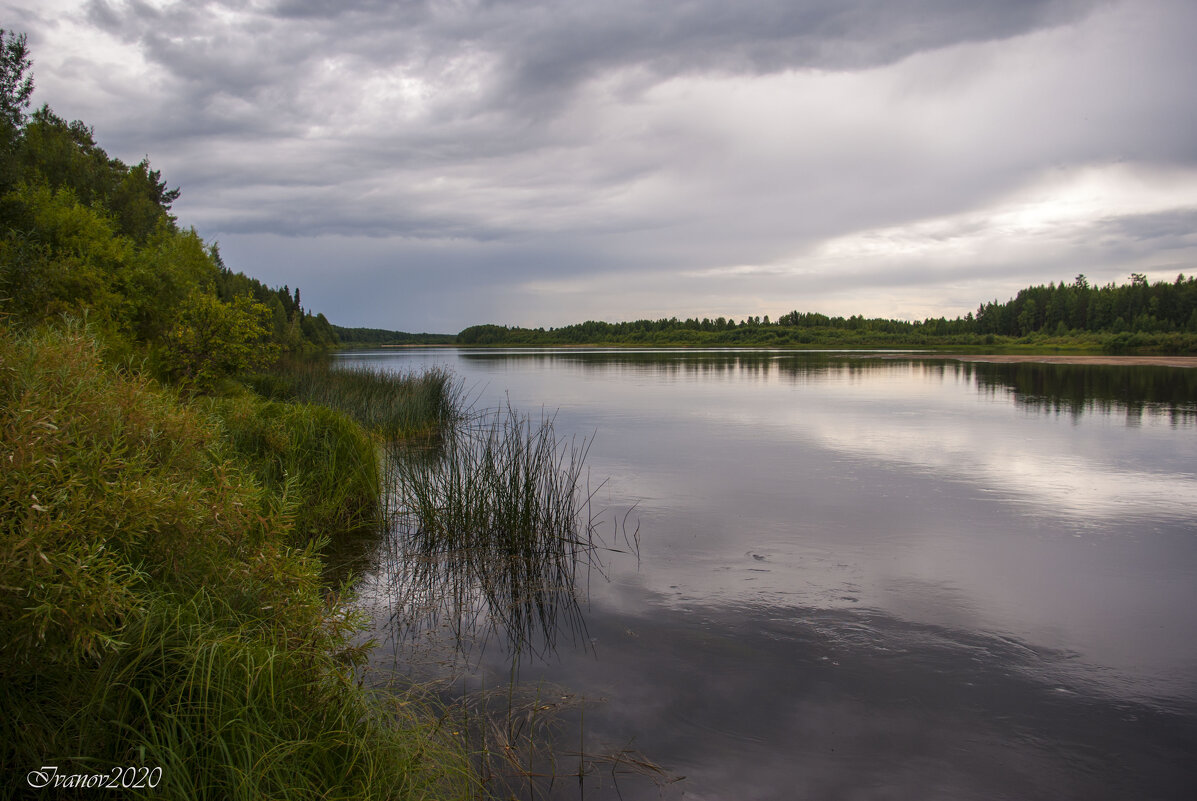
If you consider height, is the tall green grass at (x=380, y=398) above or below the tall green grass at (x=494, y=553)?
above

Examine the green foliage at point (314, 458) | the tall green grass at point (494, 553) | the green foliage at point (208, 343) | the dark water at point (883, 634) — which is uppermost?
the green foliage at point (208, 343)

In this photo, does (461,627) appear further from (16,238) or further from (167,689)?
(16,238)

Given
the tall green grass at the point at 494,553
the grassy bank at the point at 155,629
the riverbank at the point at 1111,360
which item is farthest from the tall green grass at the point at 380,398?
the riverbank at the point at 1111,360

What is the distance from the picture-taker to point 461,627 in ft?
18.3

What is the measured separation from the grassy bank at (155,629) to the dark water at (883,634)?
1326mm

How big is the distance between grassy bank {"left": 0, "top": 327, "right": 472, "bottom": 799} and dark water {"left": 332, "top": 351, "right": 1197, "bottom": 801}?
4.35 ft

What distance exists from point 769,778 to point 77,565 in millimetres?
3514

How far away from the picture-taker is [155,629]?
9.29ft

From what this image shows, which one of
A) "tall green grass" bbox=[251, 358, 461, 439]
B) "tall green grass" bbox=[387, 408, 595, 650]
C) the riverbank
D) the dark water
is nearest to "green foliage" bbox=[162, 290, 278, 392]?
"tall green grass" bbox=[251, 358, 461, 439]

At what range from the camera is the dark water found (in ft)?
12.7

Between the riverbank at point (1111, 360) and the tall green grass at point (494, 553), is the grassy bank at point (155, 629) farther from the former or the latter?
the riverbank at point (1111, 360)

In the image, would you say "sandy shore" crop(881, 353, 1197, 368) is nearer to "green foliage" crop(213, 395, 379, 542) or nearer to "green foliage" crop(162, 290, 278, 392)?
"green foliage" crop(213, 395, 379, 542)

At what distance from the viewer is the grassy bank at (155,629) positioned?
2.39 metres

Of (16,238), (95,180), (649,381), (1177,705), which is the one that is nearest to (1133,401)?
(649,381)
